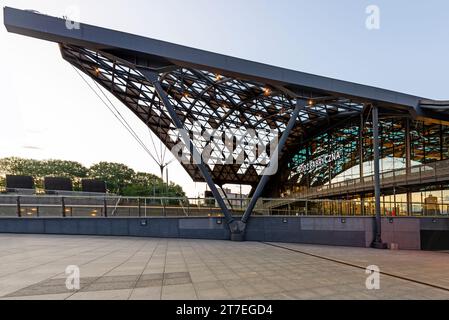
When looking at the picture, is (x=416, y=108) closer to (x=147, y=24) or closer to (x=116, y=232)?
(x=116, y=232)

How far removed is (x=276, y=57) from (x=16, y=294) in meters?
198

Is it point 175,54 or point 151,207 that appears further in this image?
point 151,207

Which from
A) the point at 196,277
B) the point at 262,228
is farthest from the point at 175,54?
A: the point at 196,277

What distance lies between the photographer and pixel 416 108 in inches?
725

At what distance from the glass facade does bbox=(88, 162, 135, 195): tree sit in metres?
55.8

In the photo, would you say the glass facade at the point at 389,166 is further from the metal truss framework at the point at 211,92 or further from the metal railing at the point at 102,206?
the metal railing at the point at 102,206

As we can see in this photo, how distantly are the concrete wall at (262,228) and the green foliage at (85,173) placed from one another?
50.6m

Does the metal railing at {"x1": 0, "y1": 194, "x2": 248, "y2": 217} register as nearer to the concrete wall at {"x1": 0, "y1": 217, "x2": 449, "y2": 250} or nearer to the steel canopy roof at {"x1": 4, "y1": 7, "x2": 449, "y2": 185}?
the concrete wall at {"x1": 0, "y1": 217, "x2": 449, "y2": 250}

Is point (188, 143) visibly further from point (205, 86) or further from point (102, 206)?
point (205, 86)

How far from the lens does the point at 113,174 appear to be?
82562mm

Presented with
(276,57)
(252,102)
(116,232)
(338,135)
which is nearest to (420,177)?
(338,135)

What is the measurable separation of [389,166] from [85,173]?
7677 cm

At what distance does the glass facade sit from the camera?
62.8ft

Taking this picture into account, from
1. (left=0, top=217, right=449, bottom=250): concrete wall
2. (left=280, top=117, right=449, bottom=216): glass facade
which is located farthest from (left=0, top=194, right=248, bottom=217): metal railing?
(left=280, top=117, right=449, bottom=216): glass facade
